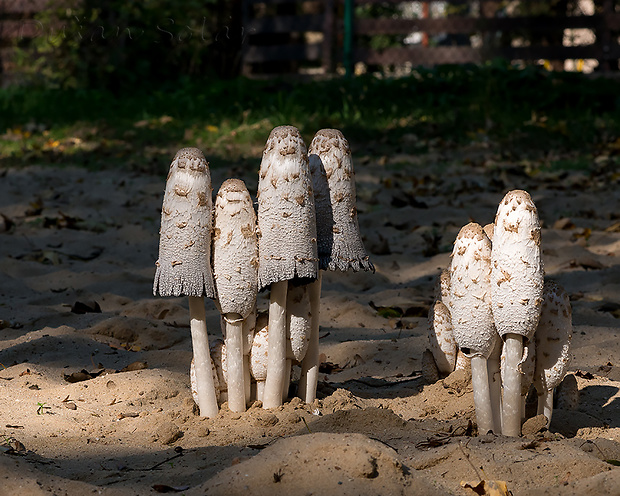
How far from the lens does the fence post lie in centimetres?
1401

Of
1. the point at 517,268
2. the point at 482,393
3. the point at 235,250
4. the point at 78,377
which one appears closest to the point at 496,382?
the point at 482,393

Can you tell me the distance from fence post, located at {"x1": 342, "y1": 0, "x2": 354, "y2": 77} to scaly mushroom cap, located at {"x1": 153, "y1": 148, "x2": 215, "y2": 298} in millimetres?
11233

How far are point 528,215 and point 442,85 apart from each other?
9438 mm

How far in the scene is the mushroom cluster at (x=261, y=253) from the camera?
3.11 m

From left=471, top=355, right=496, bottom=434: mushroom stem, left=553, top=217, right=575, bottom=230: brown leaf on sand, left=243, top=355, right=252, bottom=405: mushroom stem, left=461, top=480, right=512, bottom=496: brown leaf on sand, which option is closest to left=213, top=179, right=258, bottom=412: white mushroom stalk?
left=243, top=355, right=252, bottom=405: mushroom stem

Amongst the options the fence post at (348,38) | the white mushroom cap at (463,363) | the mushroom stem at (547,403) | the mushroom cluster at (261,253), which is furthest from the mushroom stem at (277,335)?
the fence post at (348,38)

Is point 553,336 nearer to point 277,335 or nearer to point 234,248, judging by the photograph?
point 277,335

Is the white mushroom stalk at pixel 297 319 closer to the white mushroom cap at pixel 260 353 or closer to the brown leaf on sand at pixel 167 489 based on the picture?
the white mushroom cap at pixel 260 353

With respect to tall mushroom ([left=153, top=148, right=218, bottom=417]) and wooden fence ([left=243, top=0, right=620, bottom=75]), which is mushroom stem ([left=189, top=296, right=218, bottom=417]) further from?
wooden fence ([left=243, top=0, right=620, bottom=75])

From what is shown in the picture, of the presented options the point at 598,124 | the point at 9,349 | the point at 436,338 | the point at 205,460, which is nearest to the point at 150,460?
the point at 205,460

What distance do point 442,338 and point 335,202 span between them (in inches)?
32.5

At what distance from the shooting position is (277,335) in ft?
10.8

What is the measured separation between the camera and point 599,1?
46.4 ft

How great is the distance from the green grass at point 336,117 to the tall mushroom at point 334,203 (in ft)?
21.0
